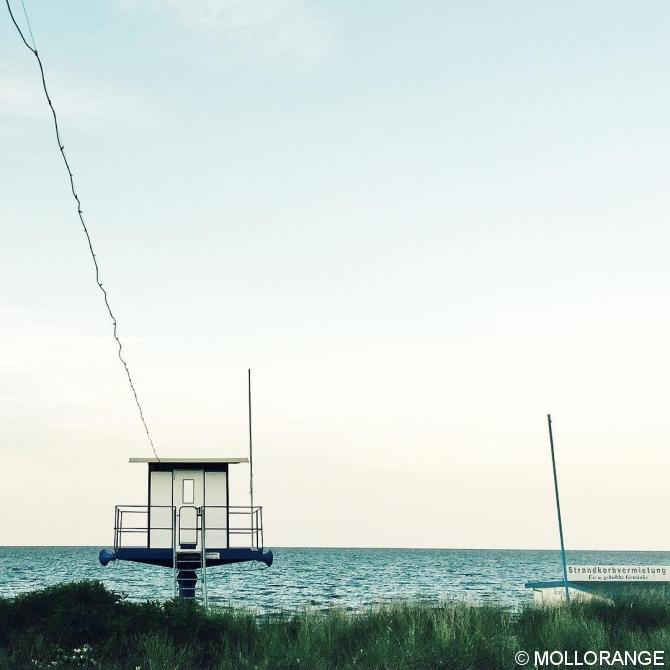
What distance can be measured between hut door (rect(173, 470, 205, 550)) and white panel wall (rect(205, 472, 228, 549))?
10.8 inches

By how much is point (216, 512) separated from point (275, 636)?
502 inches

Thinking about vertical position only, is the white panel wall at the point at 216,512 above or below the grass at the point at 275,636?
above

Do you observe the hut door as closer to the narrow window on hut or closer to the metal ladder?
the narrow window on hut

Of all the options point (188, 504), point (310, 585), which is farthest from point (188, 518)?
point (310, 585)

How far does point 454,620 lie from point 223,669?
18.8ft

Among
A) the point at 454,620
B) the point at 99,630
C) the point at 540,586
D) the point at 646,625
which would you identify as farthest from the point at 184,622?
the point at 540,586

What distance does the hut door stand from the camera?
30.2 meters

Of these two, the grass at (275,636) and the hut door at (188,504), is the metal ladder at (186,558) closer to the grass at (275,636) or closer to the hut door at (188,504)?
the hut door at (188,504)

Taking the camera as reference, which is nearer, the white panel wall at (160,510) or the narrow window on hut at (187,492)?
the white panel wall at (160,510)

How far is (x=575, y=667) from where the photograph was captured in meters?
16.0

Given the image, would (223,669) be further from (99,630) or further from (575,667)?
(575,667)

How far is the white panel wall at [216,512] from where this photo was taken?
30188 mm

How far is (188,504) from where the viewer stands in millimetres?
30328

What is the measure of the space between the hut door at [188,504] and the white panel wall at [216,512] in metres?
0.27
